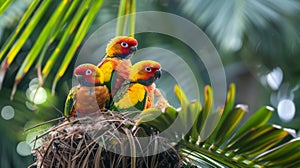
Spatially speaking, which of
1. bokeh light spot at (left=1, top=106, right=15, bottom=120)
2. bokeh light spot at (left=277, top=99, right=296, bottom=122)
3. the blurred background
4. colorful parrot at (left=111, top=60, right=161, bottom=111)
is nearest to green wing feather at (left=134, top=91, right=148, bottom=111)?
colorful parrot at (left=111, top=60, right=161, bottom=111)

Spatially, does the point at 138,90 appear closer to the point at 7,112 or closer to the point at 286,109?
the point at 7,112

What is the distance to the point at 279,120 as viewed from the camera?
2891mm

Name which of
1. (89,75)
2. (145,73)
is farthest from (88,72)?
(145,73)

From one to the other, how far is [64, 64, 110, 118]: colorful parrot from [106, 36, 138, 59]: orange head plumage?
2.0 inches

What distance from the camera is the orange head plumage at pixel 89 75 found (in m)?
1.05

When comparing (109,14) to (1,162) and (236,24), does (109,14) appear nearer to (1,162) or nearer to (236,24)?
(1,162)

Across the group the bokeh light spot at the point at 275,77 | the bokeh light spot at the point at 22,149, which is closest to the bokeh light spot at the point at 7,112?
the bokeh light spot at the point at 22,149

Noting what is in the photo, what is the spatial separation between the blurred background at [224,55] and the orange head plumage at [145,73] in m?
0.64

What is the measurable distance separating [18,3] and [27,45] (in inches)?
35.9

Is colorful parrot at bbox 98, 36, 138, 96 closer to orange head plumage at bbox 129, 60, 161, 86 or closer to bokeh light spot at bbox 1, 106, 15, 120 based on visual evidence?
orange head plumage at bbox 129, 60, 161, 86

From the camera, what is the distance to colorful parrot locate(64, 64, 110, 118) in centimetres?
102

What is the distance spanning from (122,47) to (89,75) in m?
0.09

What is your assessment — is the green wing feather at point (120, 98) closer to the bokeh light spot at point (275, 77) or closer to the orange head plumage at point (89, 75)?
the orange head plumage at point (89, 75)

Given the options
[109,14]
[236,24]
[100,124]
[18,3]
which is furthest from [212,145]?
[109,14]
